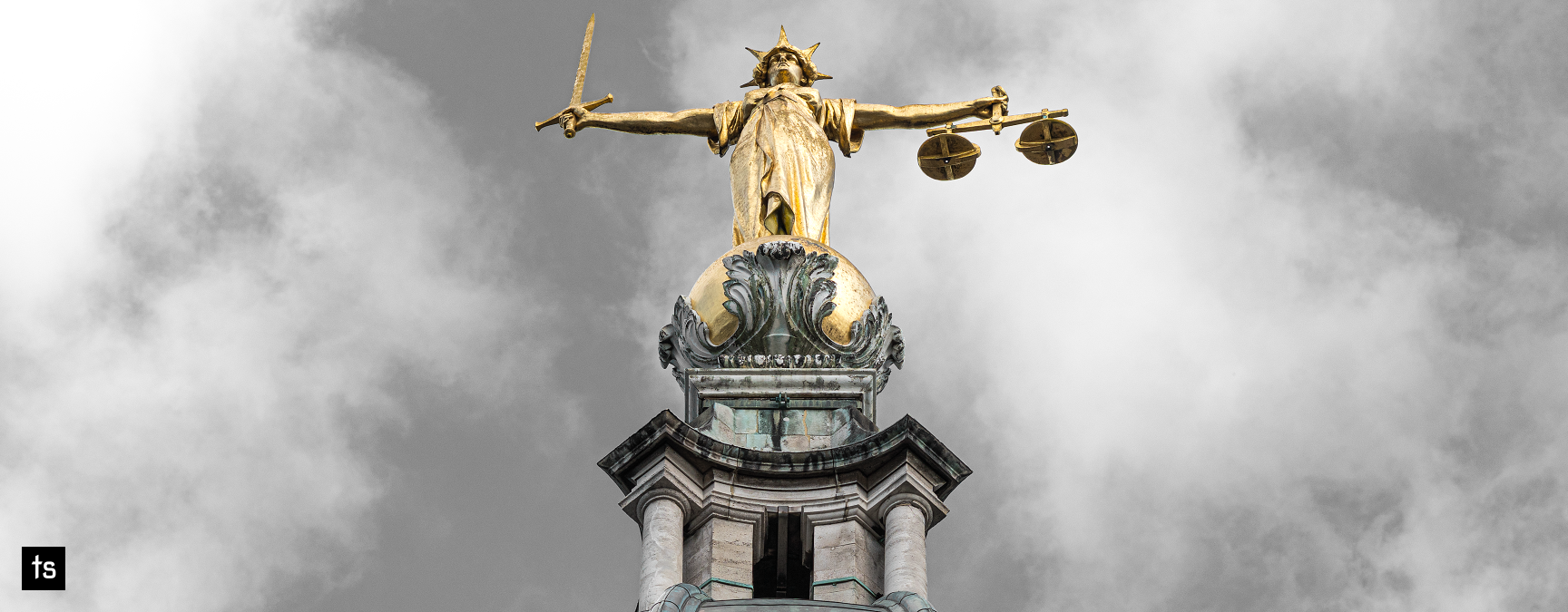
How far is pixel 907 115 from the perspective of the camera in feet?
127

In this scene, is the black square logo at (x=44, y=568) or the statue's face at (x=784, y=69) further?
the statue's face at (x=784, y=69)

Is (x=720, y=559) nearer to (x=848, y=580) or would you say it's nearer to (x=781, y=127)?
(x=848, y=580)

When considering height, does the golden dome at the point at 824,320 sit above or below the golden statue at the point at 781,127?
below

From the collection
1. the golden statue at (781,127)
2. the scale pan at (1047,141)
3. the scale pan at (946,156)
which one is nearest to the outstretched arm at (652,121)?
the golden statue at (781,127)

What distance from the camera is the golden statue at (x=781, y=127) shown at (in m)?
37.2

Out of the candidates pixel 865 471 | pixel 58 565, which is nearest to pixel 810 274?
pixel 865 471

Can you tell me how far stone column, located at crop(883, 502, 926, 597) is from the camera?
106ft

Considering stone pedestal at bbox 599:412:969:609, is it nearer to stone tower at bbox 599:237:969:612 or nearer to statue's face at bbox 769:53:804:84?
stone tower at bbox 599:237:969:612

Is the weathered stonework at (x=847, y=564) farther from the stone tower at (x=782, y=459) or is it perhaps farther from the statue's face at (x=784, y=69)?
the statue's face at (x=784, y=69)

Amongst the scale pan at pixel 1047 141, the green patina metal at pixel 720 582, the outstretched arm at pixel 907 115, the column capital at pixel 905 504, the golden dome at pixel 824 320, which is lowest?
the green patina metal at pixel 720 582

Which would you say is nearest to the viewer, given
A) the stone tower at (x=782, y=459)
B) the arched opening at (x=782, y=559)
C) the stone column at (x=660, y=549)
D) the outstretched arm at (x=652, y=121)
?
the stone column at (x=660, y=549)

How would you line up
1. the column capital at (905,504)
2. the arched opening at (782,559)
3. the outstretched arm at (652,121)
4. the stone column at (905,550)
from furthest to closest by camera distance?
the outstretched arm at (652,121) < the arched opening at (782,559) < the column capital at (905,504) < the stone column at (905,550)

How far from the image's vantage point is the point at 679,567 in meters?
32.5

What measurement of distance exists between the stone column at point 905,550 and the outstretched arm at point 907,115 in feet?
23.2
